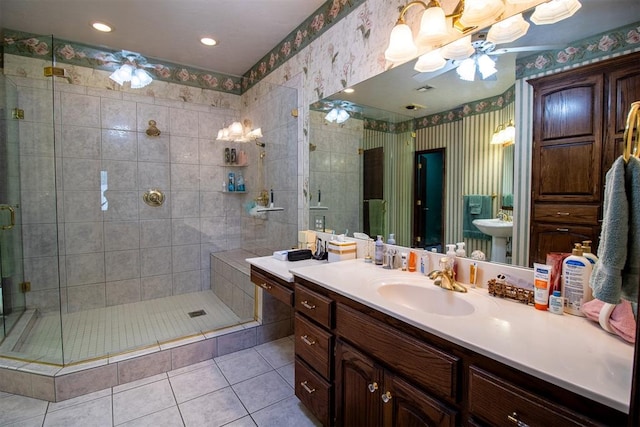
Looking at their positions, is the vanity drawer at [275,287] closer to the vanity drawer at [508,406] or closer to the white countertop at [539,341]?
the white countertop at [539,341]

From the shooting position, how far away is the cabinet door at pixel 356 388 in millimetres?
1172

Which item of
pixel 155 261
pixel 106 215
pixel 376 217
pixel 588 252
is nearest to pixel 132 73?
pixel 106 215

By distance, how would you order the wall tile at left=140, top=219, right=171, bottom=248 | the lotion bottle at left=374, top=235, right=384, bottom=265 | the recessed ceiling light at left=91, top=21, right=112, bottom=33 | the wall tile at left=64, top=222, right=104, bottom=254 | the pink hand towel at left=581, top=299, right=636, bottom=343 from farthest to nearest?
the wall tile at left=140, top=219, right=171, bottom=248 < the wall tile at left=64, top=222, right=104, bottom=254 < the recessed ceiling light at left=91, top=21, right=112, bottom=33 < the lotion bottle at left=374, top=235, right=384, bottom=265 < the pink hand towel at left=581, top=299, right=636, bottom=343

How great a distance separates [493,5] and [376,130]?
0.87 meters

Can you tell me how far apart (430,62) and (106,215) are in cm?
315

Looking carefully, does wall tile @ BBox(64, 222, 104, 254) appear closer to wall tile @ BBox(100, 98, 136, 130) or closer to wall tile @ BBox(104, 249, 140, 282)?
wall tile @ BBox(104, 249, 140, 282)

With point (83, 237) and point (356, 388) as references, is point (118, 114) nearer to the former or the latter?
point (83, 237)

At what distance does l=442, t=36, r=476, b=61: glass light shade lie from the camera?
137 centimetres

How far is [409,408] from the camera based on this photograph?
40.6 inches

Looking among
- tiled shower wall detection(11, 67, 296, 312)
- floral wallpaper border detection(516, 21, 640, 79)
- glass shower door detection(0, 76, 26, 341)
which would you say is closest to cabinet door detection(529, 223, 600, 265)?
floral wallpaper border detection(516, 21, 640, 79)

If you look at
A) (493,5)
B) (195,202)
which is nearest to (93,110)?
(195,202)

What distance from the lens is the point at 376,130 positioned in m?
1.98

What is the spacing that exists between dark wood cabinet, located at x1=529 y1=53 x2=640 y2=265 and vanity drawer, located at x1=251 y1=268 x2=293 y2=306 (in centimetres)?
117

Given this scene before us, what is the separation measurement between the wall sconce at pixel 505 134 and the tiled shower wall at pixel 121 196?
1729 mm
